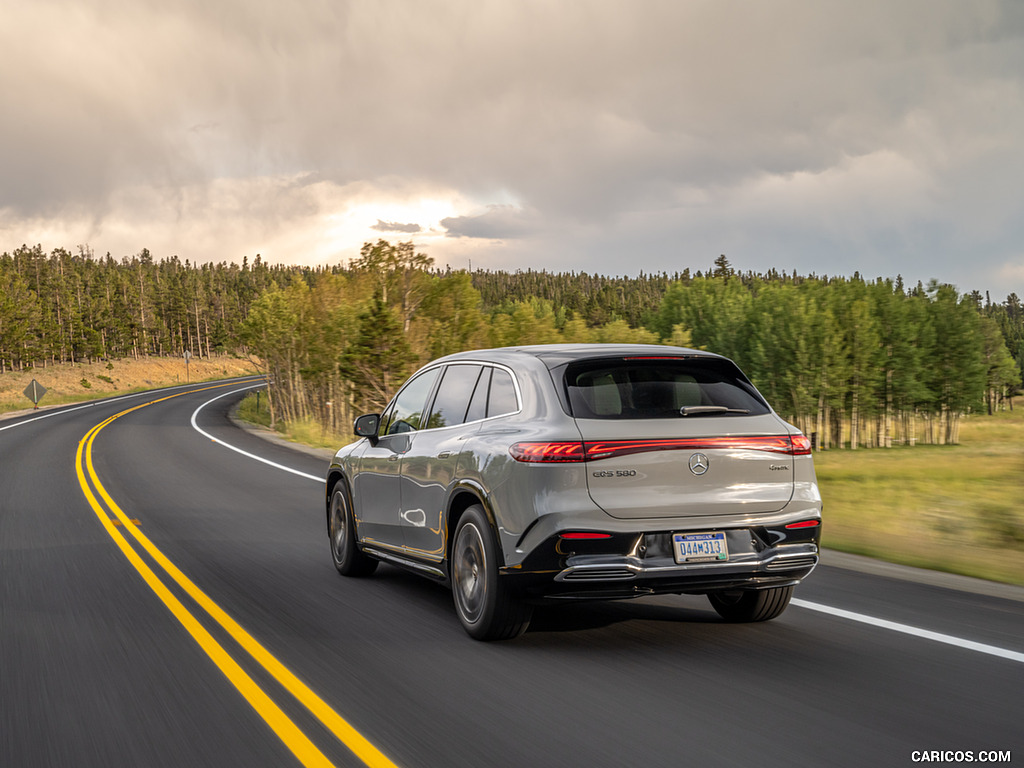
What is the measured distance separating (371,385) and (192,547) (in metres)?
25.1

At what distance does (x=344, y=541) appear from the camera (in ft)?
26.6

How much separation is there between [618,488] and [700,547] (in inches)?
23.4

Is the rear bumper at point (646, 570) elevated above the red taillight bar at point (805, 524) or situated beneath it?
situated beneath

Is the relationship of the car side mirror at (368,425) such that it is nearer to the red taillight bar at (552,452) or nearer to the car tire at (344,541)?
the car tire at (344,541)

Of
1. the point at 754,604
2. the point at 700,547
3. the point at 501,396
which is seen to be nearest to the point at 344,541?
the point at 501,396

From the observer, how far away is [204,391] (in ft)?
227

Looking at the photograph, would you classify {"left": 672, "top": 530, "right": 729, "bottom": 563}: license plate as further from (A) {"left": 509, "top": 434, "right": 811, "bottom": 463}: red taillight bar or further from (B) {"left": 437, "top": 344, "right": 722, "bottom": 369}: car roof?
(B) {"left": 437, "top": 344, "right": 722, "bottom": 369}: car roof

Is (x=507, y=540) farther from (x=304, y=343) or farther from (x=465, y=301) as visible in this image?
(x=304, y=343)

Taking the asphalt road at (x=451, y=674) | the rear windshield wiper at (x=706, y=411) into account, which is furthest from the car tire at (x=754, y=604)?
the rear windshield wiper at (x=706, y=411)

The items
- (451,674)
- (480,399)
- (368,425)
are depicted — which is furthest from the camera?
(368,425)

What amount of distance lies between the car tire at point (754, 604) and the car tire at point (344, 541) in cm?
323

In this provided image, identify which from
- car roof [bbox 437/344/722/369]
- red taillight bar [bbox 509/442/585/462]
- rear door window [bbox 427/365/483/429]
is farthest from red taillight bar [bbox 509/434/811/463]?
rear door window [bbox 427/365/483/429]

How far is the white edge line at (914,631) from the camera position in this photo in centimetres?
516

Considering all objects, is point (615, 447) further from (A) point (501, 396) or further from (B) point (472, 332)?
(B) point (472, 332)
